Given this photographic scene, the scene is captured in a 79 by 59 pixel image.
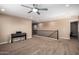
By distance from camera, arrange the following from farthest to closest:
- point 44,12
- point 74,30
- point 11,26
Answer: point 11,26, point 74,30, point 44,12

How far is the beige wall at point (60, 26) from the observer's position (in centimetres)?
301

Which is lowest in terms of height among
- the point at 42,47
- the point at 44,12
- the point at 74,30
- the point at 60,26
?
the point at 42,47

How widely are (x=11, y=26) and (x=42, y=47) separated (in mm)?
1469

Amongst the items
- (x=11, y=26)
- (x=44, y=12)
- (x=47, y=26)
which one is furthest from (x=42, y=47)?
(x=11, y=26)

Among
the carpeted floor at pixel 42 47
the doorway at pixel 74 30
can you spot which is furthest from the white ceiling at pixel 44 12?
the carpeted floor at pixel 42 47

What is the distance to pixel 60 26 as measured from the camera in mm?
3080

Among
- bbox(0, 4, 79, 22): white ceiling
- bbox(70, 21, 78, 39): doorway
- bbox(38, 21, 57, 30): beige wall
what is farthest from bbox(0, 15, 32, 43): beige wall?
bbox(70, 21, 78, 39): doorway

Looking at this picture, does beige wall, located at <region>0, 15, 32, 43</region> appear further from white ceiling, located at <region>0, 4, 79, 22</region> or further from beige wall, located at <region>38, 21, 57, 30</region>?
beige wall, located at <region>38, 21, 57, 30</region>

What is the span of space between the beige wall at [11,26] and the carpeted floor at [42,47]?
1.11ft

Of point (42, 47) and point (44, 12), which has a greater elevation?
point (44, 12)

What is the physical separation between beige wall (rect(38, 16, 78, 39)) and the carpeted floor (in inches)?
9.2

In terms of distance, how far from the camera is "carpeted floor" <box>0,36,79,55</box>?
266 cm

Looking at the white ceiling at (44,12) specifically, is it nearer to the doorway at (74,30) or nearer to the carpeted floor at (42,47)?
the doorway at (74,30)

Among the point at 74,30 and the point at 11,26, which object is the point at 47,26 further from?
the point at 11,26
